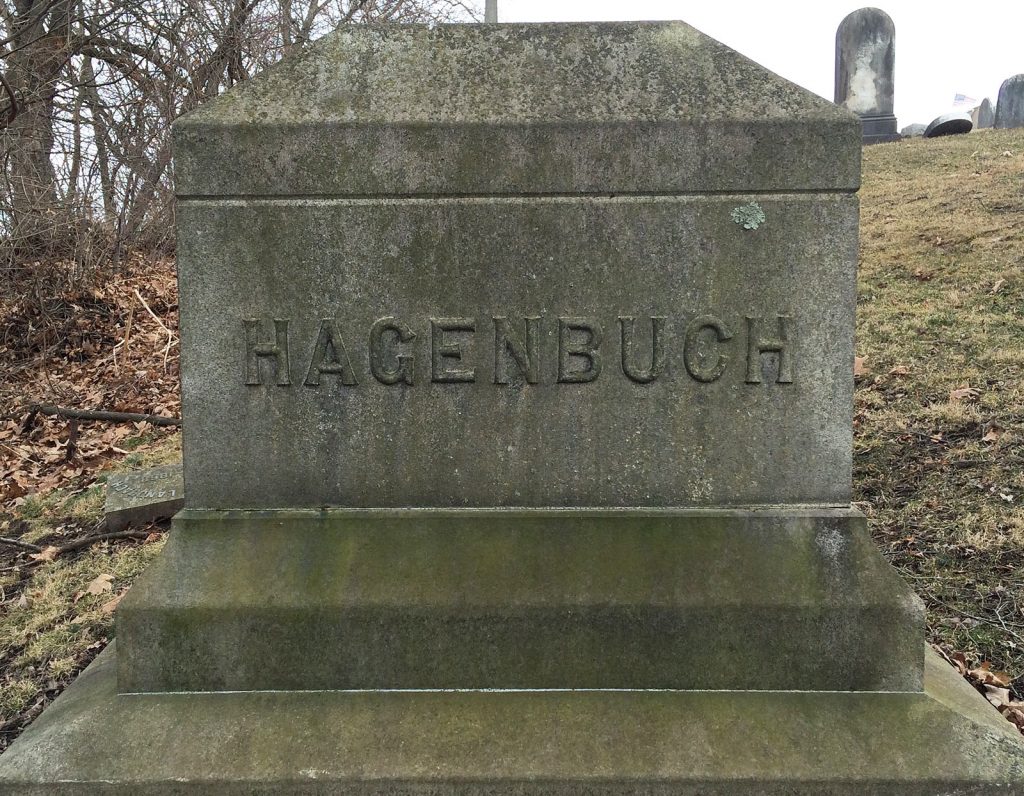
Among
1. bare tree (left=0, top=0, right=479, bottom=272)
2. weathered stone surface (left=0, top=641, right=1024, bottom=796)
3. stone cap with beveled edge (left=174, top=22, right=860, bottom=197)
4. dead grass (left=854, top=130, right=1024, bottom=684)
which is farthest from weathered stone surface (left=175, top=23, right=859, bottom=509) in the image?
bare tree (left=0, top=0, right=479, bottom=272)

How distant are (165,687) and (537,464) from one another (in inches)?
49.1

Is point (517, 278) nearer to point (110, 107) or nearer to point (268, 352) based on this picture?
point (268, 352)

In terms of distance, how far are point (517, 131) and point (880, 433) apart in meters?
3.96

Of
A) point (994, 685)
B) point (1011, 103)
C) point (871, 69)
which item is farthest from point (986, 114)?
point (994, 685)

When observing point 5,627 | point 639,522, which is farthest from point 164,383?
point 639,522

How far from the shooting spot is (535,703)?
2.31 m

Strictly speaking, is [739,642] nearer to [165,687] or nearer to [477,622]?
[477,622]

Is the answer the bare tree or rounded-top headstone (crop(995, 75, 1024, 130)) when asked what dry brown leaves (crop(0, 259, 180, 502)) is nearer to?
the bare tree

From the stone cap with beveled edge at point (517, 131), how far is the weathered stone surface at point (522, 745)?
1.44 meters

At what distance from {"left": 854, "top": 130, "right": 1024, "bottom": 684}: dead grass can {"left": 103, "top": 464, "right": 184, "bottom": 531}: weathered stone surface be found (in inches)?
160

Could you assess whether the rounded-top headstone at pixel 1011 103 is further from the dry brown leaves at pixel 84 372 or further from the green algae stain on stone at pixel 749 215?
the green algae stain on stone at pixel 749 215

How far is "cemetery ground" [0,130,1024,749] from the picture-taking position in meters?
3.57

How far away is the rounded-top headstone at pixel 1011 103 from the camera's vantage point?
22.8m

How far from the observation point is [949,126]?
19641mm
